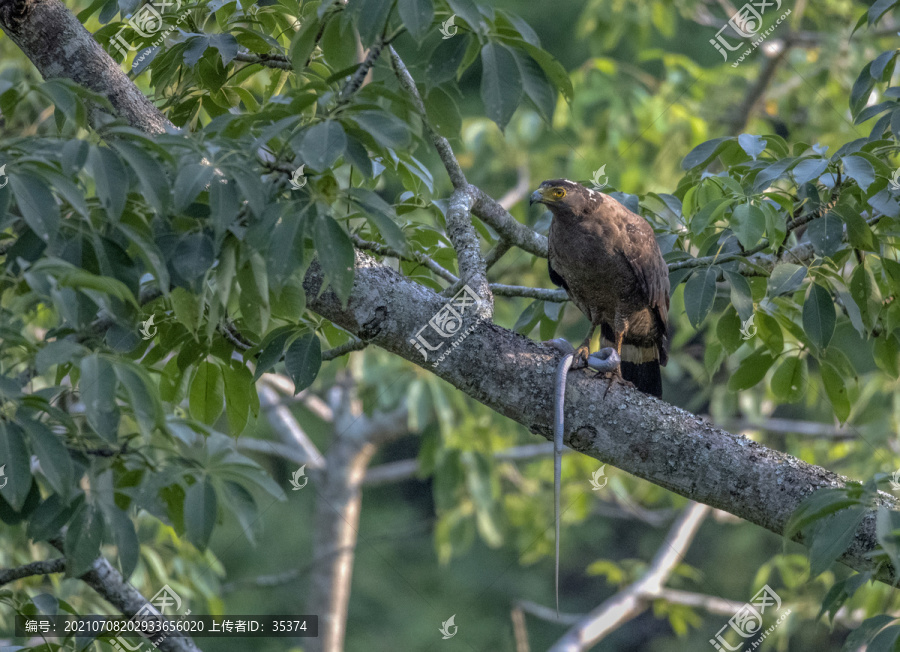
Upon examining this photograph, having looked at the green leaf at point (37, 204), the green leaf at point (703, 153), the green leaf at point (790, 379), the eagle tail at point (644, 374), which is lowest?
the eagle tail at point (644, 374)

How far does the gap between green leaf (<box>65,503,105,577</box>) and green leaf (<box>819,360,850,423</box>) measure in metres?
1.87

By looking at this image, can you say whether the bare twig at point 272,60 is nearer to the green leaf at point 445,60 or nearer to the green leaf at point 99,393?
the green leaf at point 445,60

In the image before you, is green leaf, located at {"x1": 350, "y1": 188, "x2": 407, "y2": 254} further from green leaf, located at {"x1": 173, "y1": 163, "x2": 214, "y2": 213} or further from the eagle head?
the eagle head

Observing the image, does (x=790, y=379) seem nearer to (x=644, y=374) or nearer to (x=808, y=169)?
(x=808, y=169)

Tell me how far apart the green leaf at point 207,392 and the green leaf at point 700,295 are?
1.19m

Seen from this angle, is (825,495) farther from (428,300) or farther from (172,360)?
(172,360)

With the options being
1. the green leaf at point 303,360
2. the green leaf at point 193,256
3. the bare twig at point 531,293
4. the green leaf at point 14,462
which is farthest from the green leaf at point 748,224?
the green leaf at point 14,462

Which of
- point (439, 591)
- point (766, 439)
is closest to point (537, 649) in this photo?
point (439, 591)

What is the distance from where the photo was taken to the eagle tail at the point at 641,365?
3137 millimetres

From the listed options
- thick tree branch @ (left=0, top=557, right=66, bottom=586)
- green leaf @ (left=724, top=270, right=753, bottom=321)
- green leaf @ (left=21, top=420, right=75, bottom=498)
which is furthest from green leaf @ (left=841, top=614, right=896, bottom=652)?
thick tree branch @ (left=0, top=557, right=66, bottom=586)

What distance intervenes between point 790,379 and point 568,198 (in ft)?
3.33

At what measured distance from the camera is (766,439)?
7477 mm

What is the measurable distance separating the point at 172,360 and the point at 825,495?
5.17 feet

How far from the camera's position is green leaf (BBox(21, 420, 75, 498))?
1256mm
